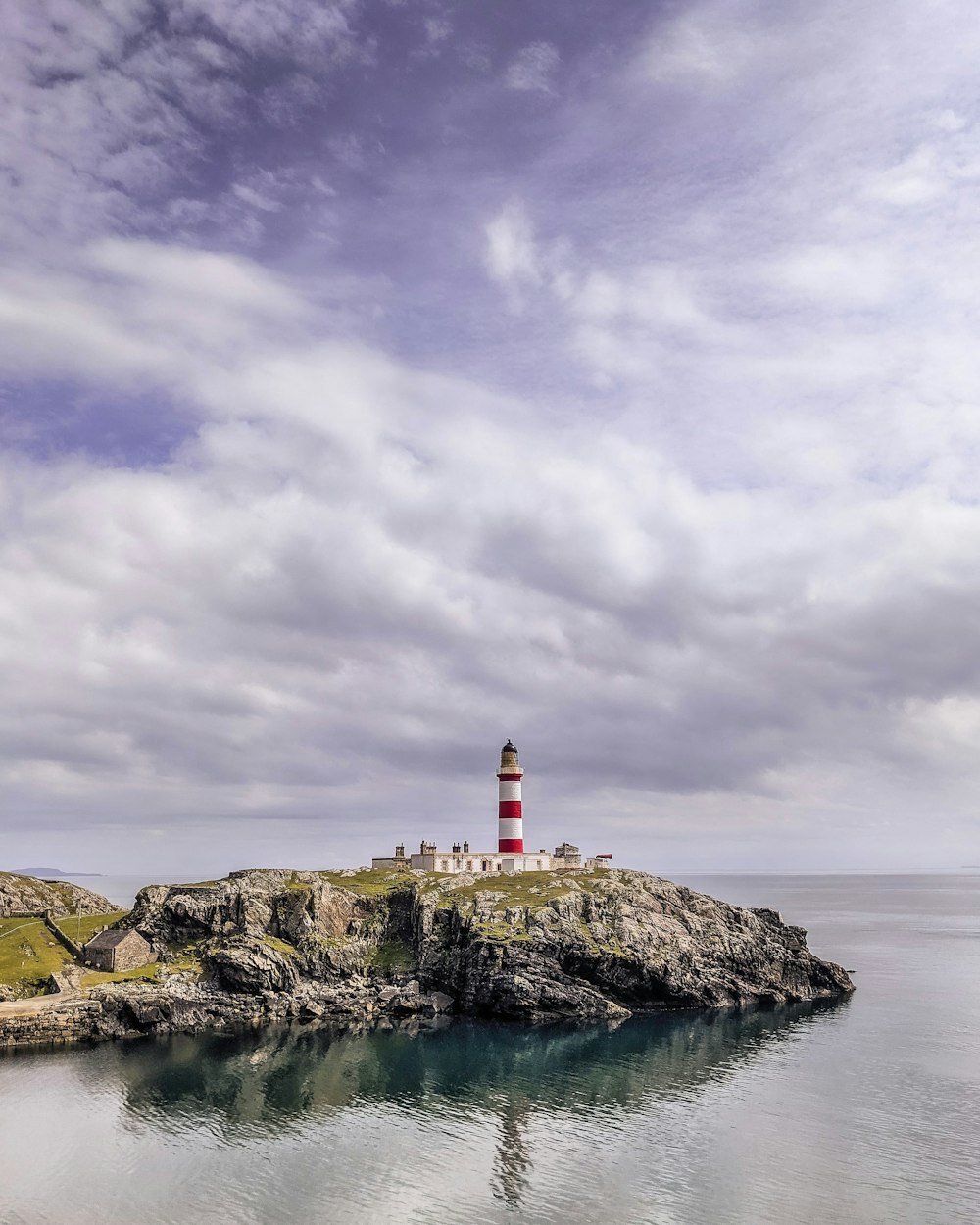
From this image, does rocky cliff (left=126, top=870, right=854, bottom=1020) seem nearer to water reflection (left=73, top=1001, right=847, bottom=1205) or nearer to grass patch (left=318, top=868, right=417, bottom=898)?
grass patch (left=318, top=868, right=417, bottom=898)

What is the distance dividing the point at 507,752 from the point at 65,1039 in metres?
69.9

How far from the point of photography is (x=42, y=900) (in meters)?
128

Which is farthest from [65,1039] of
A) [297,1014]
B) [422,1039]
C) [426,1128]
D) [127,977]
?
[426,1128]

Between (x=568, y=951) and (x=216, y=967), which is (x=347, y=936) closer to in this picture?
(x=216, y=967)

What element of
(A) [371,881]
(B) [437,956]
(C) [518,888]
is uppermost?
(A) [371,881]

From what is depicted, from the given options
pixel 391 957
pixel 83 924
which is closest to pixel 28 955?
pixel 83 924

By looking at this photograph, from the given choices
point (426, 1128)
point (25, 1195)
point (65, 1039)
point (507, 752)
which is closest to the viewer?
point (25, 1195)

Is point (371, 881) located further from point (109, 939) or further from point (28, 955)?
point (28, 955)

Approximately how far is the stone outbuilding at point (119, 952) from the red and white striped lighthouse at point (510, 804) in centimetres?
5452

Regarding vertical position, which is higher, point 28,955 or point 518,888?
point 518,888

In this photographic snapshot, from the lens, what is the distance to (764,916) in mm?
121562

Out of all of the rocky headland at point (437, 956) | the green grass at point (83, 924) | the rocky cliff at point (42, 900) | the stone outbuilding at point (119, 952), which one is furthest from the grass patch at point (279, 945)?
the rocky cliff at point (42, 900)

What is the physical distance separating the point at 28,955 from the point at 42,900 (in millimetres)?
26686

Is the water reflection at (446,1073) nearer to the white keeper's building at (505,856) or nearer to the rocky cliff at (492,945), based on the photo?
the rocky cliff at (492,945)
